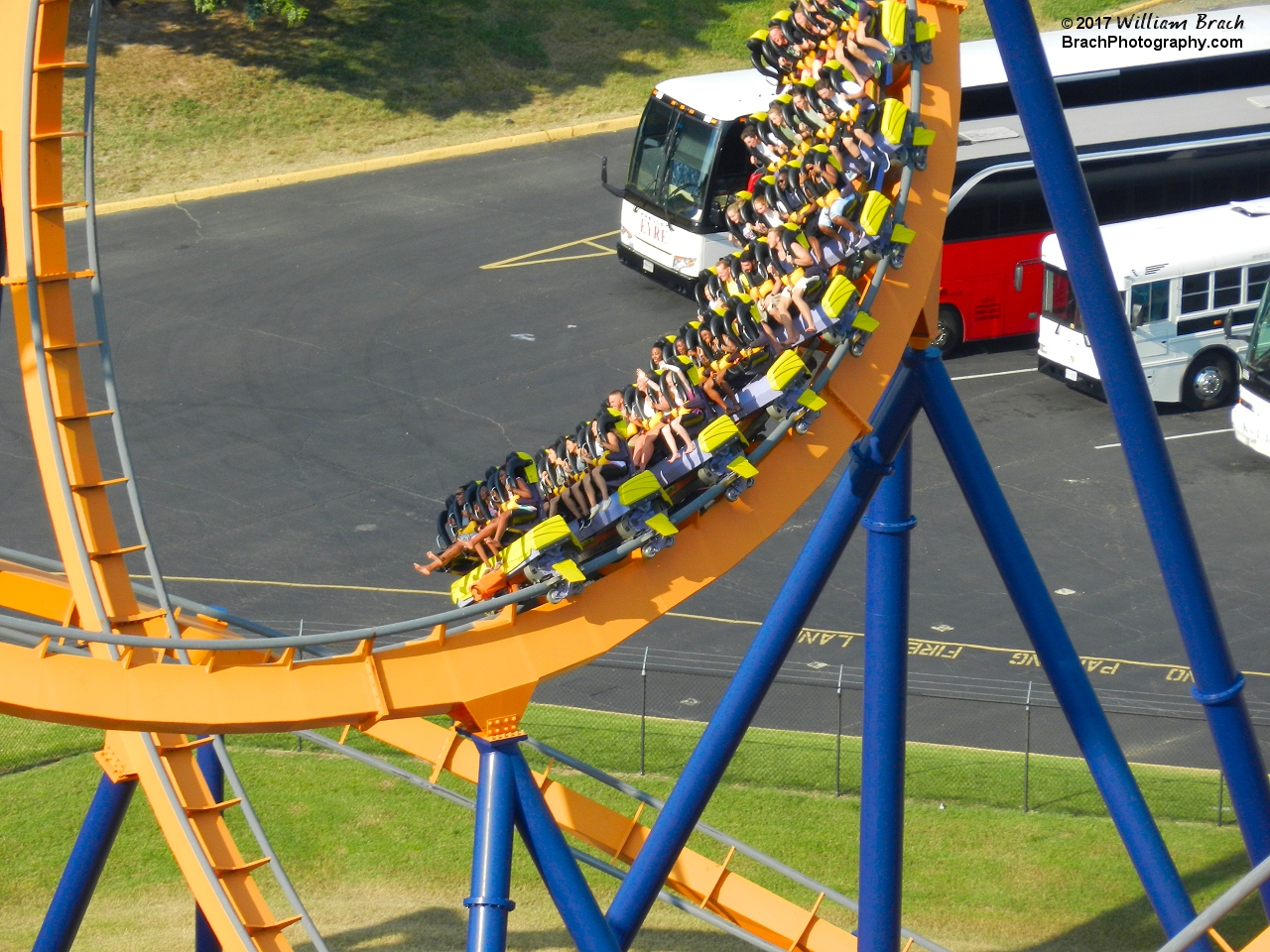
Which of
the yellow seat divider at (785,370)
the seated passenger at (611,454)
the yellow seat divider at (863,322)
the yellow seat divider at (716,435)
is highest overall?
the yellow seat divider at (863,322)

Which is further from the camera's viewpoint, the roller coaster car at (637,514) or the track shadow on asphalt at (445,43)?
the track shadow on asphalt at (445,43)

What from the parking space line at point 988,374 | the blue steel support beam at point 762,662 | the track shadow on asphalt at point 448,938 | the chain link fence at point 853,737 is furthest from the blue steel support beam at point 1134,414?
the parking space line at point 988,374

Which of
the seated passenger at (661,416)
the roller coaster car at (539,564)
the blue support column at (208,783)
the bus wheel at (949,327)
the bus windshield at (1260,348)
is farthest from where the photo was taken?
the bus wheel at (949,327)

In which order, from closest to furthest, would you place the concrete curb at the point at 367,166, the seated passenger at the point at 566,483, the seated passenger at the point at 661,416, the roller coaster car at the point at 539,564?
the roller coaster car at the point at 539,564 → the seated passenger at the point at 661,416 → the seated passenger at the point at 566,483 → the concrete curb at the point at 367,166

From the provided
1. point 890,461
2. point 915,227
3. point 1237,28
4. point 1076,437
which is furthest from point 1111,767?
point 1237,28

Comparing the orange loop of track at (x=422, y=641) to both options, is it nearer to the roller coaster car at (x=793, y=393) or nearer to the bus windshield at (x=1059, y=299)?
the roller coaster car at (x=793, y=393)

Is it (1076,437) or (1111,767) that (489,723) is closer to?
(1111,767)

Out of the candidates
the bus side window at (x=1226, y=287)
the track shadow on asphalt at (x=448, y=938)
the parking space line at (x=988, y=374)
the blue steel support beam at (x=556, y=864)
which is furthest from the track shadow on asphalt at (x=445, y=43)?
the blue steel support beam at (x=556, y=864)

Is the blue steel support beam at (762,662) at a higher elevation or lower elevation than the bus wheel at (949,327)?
higher
